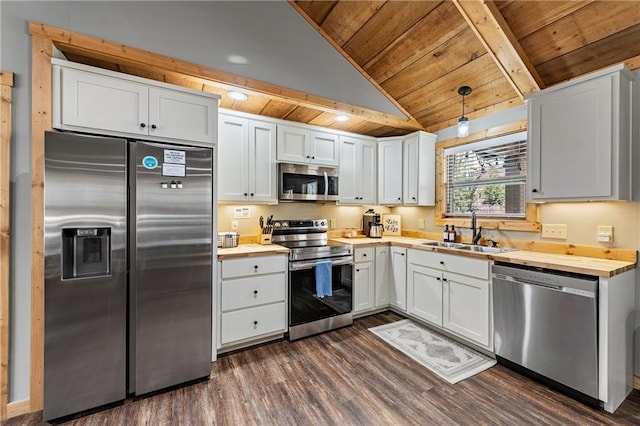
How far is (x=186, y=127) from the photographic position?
220 centimetres

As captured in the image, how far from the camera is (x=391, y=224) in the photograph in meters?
4.14

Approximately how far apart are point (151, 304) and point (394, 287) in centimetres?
260

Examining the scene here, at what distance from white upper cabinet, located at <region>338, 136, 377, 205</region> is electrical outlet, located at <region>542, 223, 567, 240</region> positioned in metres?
1.86

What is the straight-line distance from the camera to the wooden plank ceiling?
209 centimetres

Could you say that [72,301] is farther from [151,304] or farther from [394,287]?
[394,287]

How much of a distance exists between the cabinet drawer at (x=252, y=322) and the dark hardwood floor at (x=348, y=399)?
0.20 meters

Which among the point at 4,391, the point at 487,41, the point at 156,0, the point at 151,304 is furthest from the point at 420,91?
the point at 4,391

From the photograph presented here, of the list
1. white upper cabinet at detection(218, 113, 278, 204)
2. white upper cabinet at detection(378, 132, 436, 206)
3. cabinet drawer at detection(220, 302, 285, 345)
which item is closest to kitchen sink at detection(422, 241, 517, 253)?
white upper cabinet at detection(378, 132, 436, 206)

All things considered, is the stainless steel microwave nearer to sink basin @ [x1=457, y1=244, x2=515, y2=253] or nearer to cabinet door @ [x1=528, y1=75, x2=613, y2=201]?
sink basin @ [x1=457, y1=244, x2=515, y2=253]

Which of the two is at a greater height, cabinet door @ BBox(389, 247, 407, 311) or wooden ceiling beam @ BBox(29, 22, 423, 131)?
wooden ceiling beam @ BBox(29, 22, 423, 131)

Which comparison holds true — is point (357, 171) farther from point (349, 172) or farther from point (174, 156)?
point (174, 156)

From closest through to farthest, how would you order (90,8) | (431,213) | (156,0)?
(90,8), (156,0), (431,213)

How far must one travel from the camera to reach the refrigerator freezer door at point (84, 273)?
1.73m

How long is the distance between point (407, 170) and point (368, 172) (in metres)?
0.51
